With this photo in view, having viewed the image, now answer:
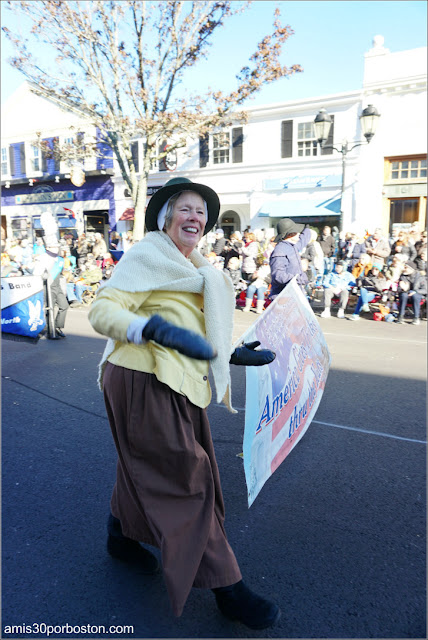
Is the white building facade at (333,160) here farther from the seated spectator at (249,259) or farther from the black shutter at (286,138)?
the seated spectator at (249,259)

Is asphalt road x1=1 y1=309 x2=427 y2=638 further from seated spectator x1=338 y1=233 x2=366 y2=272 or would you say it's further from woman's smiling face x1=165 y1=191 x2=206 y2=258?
seated spectator x1=338 y1=233 x2=366 y2=272

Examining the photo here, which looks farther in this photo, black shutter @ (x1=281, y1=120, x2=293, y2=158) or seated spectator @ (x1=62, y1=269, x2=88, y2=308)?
black shutter @ (x1=281, y1=120, x2=293, y2=158)

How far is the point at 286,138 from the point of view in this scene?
2277cm

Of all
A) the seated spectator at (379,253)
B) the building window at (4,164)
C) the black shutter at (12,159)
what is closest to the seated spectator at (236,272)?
the seated spectator at (379,253)

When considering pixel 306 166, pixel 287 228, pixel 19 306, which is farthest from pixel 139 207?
pixel 287 228

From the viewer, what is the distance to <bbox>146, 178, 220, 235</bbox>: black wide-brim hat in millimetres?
2201

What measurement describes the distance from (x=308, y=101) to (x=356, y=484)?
21.8 m

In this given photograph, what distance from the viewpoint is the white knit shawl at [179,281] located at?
2.04 metres

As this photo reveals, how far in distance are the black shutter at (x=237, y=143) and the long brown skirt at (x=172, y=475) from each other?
925 inches

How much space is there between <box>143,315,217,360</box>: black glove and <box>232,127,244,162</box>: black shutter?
23.7 metres

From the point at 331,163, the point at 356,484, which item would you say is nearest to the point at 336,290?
the point at 356,484

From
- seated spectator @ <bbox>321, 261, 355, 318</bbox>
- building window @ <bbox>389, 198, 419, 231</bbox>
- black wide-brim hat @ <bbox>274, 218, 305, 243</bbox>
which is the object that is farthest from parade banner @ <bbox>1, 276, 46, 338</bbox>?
building window @ <bbox>389, 198, 419, 231</bbox>

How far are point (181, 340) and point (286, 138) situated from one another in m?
23.0

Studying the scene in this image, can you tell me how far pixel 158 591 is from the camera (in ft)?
7.70
